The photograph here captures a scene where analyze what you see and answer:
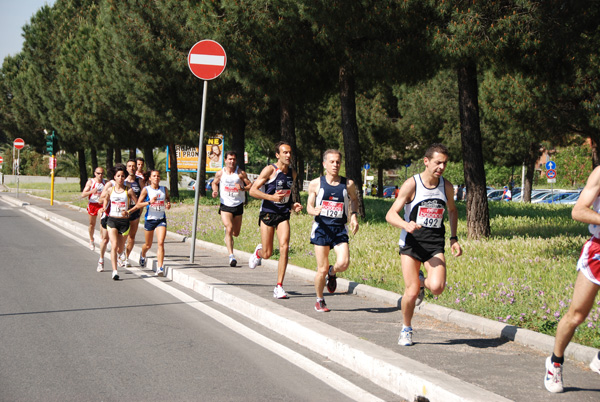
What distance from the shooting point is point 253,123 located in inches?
1131

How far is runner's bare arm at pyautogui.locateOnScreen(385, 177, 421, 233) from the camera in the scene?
18.9 ft

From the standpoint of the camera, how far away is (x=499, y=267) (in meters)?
9.99

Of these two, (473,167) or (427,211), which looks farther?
(473,167)

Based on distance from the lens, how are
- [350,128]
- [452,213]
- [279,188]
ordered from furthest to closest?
[350,128] < [279,188] < [452,213]

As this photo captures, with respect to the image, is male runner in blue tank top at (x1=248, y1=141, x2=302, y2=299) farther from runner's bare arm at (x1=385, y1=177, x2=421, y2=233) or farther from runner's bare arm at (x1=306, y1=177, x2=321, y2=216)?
runner's bare arm at (x1=385, y1=177, x2=421, y2=233)

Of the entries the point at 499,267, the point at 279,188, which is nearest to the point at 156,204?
the point at 279,188

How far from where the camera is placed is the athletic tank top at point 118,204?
11.0m

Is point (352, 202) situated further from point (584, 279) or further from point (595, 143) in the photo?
point (595, 143)

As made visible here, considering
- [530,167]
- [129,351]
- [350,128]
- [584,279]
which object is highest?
[350,128]

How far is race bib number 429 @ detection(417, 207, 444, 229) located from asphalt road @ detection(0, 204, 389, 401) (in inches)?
61.5

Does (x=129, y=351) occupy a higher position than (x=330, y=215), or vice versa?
(x=330, y=215)

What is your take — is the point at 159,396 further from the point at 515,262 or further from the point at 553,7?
the point at 553,7

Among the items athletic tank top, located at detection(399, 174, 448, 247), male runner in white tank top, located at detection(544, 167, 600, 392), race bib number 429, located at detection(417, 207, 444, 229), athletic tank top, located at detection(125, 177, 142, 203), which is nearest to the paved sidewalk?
male runner in white tank top, located at detection(544, 167, 600, 392)

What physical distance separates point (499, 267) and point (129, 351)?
19.6ft
